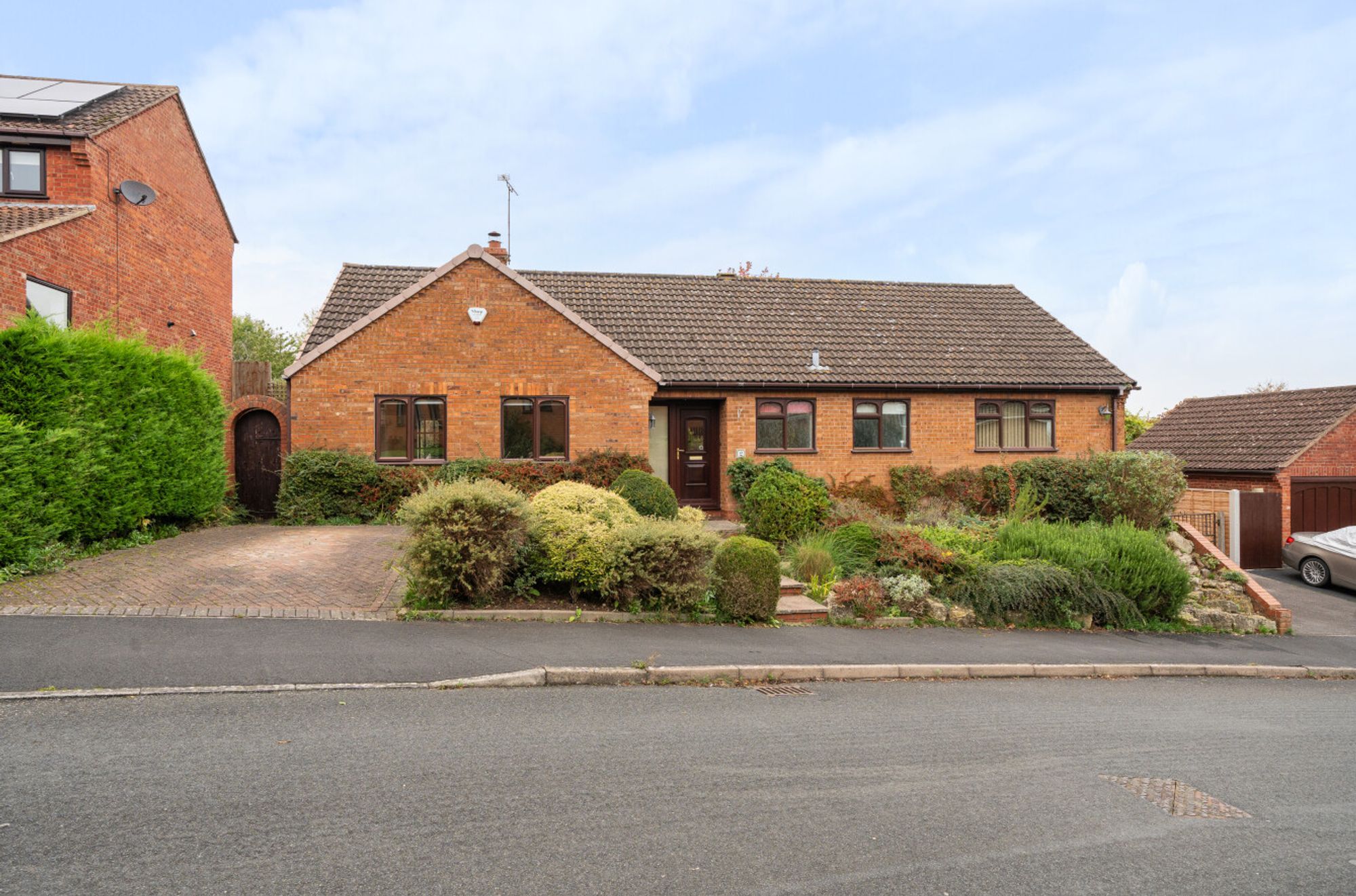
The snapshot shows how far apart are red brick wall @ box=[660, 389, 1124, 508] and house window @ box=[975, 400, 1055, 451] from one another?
0.47 feet

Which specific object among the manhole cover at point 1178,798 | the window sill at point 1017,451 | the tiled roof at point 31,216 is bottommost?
the manhole cover at point 1178,798

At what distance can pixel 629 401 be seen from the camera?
18031mm

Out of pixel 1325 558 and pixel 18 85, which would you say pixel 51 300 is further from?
pixel 1325 558

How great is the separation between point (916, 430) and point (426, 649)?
15065 mm

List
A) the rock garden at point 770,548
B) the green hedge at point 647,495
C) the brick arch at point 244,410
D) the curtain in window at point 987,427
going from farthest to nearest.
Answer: the curtain in window at point 987,427 < the brick arch at point 244,410 < the green hedge at point 647,495 < the rock garden at point 770,548

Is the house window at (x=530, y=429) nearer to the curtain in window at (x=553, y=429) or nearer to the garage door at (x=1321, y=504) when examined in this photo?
the curtain in window at (x=553, y=429)

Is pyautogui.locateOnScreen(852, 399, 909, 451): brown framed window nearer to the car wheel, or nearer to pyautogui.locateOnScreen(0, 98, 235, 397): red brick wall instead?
the car wheel

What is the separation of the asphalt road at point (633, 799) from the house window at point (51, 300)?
12397 mm

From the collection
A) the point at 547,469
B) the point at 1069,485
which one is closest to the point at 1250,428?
the point at 1069,485

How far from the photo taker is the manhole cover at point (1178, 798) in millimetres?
5035

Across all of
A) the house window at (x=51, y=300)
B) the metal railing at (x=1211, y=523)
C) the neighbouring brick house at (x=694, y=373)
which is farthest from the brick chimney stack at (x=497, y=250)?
the metal railing at (x=1211, y=523)

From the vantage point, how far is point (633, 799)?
15.6ft

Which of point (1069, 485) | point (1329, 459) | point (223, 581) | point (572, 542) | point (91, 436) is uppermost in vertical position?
point (91, 436)

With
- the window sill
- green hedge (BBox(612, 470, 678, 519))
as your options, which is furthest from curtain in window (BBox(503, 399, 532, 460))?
the window sill
